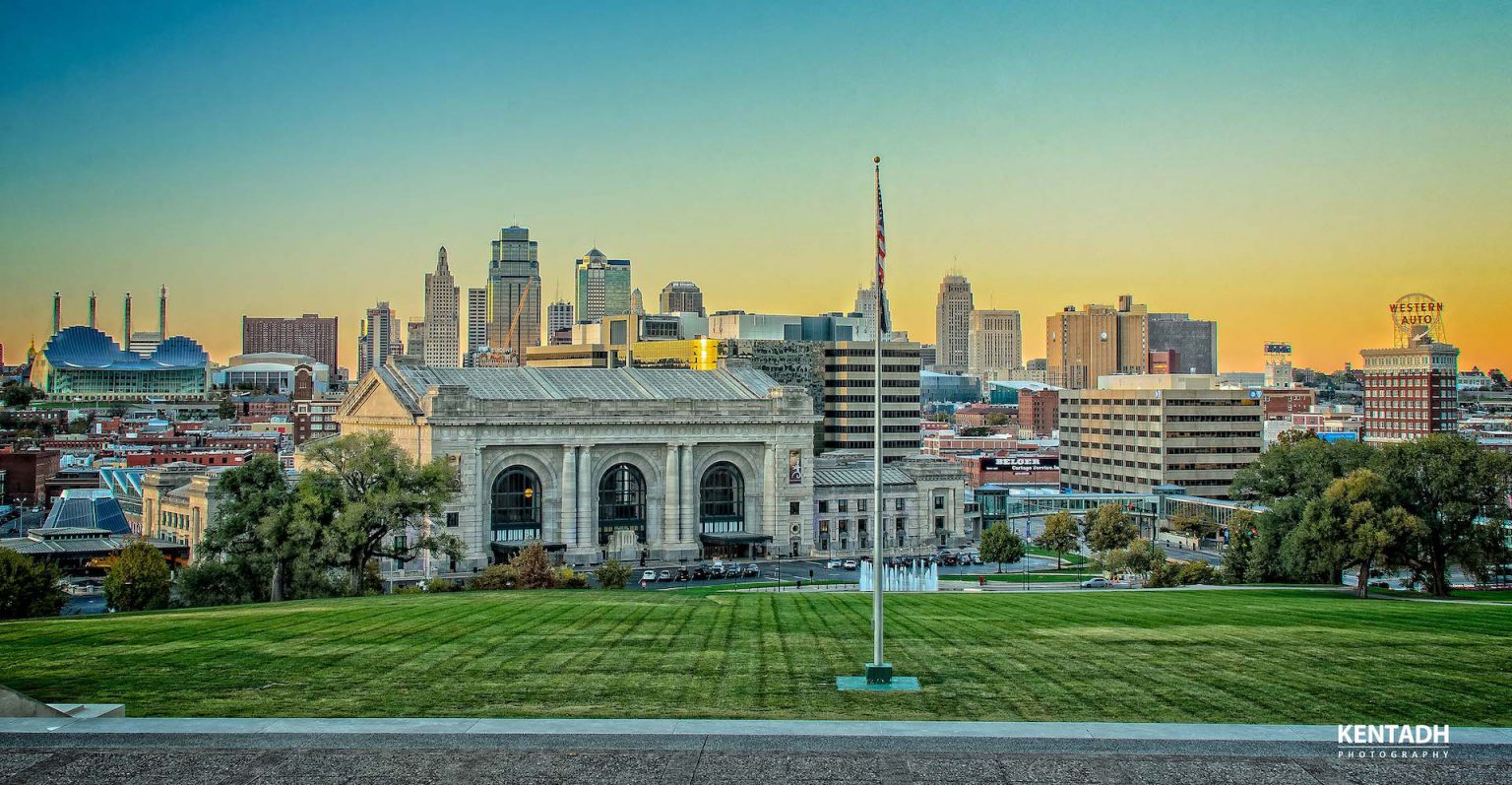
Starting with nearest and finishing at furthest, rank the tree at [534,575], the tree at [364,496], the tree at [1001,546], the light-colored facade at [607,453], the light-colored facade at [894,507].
→ 1. the tree at [364,496]
2. the tree at [534,575]
3. the light-colored facade at [607,453]
4. the tree at [1001,546]
5. the light-colored facade at [894,507]

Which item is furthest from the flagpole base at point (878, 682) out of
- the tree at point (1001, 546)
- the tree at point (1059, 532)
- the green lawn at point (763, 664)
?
the tree at point (1059, 532)

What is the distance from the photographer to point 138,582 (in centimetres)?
7531

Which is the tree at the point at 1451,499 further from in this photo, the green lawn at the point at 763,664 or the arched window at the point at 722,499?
the arched window at the point at 722,499

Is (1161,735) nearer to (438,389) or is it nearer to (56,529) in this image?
(438,389)

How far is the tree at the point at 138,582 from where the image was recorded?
245 feet

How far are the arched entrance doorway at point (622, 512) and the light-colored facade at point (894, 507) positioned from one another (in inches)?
692

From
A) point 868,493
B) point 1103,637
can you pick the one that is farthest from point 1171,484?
point 1103,637

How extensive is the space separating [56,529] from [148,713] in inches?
4426

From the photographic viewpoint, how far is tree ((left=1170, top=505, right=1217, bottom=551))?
443 ft

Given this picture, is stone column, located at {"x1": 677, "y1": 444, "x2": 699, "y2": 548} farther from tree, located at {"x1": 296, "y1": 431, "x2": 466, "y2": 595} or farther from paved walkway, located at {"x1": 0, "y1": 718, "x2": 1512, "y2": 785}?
paved walkway, located at {"x1": 0, "y1": 718, "x2": 1512, "y2": 785}

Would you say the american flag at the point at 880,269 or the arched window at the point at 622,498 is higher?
the american flag at the point at 880,269

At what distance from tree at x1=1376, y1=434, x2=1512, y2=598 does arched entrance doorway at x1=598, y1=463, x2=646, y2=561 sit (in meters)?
65.7

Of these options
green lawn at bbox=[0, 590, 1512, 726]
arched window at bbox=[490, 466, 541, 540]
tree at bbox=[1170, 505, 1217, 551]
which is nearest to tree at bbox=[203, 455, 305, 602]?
green lawn at bbox=[0, 590, 1512, 726]

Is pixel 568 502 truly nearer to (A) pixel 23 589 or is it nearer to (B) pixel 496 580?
(B) pixel 496 580
